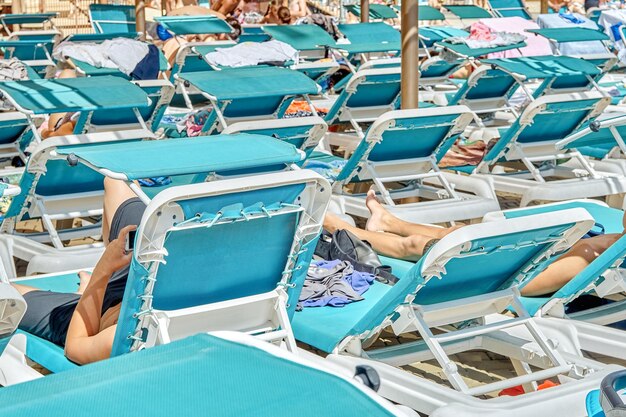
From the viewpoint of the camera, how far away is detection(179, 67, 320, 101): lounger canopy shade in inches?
247

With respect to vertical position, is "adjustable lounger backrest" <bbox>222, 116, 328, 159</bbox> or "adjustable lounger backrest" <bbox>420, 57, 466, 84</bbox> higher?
"adjustable lounger backrest" <bbox>222, 116, 328, 159</bbox>

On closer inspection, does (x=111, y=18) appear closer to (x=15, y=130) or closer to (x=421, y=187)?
(x=15, y=130)

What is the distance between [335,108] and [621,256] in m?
3.94

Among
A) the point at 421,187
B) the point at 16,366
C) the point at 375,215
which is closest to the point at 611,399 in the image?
the point at 16,366

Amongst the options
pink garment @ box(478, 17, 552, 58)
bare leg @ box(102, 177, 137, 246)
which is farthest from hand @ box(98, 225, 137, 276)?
pink garment @ box(478, 17, 552, 58)

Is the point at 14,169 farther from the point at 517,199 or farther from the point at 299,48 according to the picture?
the point at 299,48

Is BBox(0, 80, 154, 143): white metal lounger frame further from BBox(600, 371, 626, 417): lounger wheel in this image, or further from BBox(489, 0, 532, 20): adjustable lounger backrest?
BBox(489, 0, 532, 20): adjustable lounger backrest

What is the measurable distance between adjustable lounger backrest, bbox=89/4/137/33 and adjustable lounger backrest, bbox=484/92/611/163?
652 centimetres

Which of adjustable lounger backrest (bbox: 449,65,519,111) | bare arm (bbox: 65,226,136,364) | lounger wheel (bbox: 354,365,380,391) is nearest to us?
lounger wheel (bbox: 354,365,380,391)

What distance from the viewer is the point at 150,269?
2848 millimetres

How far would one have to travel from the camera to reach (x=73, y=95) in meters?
5.52

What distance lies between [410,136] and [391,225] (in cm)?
76

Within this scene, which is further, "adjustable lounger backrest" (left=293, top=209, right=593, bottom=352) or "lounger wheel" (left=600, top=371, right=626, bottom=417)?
"adjustable lounger backrest" (left=293, top=209, right=593, bottom=352)

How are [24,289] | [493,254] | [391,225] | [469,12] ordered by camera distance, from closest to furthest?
[493,254], [24,289], [391,225], [469,12]
